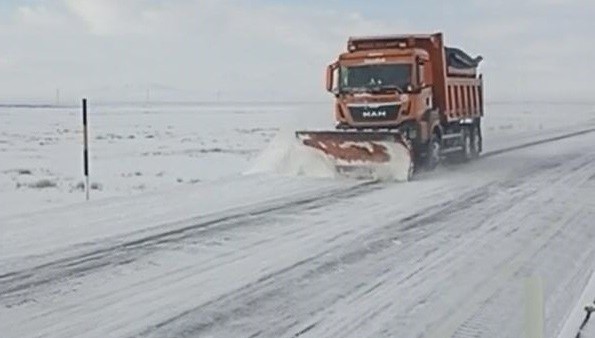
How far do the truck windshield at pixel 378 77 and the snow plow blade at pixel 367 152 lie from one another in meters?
1.19

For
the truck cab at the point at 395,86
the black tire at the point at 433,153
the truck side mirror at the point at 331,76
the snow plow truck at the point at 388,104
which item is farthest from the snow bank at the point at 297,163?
the black tire at the point at 433,153

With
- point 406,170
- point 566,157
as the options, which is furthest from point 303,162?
point 566,157

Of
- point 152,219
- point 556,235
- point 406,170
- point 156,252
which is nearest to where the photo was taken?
point 156,252

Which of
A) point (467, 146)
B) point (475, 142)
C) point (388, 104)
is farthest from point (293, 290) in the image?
point (475, 142)

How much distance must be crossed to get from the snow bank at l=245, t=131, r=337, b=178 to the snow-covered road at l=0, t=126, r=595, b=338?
298 cm

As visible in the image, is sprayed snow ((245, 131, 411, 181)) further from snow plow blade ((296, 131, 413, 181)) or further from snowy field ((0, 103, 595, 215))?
snowy field ((0, 103, 595, 215))

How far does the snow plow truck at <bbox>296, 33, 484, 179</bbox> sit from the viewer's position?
687 inches

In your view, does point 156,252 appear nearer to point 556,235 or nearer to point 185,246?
point 185,246

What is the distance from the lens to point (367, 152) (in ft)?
57.0

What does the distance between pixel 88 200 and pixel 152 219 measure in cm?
272

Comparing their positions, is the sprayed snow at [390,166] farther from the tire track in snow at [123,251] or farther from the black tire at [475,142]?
the black tire at [475,142]

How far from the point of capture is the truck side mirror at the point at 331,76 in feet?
61.2

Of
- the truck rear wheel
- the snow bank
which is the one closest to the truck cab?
the snow bank

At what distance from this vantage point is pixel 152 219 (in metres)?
11.5
